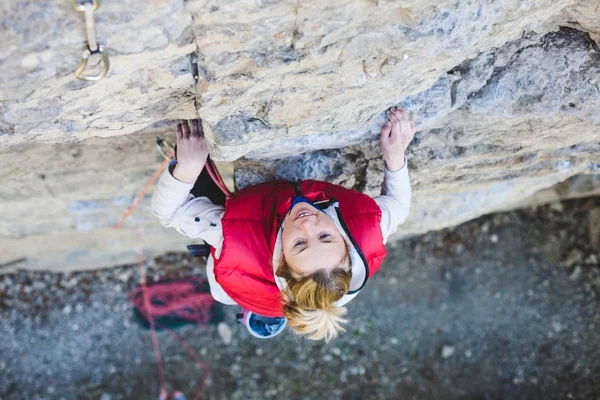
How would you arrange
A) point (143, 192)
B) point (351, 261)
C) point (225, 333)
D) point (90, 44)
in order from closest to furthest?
point (90, 44)
point (351, 261)
point (143, 192)
point (225, 333)

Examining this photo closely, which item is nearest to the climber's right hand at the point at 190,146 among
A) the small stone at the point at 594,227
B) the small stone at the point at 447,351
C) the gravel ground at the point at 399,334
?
the gravel ground at the point at 399,334

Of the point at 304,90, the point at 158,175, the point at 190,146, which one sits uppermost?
the point at 304,90

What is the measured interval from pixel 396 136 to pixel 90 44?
1.27 metres

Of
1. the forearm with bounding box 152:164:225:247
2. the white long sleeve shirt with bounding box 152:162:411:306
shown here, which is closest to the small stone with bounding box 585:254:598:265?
the white long sleeve shirt with bounding box 152:162:411:306

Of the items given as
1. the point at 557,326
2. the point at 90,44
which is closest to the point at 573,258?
the point at 557,326

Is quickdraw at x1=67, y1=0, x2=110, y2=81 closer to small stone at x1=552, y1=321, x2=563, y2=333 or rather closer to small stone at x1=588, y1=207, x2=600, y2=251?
small stone at x1=552, y1=321, x2=563, y2=333

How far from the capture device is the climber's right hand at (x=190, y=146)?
7.20 ft

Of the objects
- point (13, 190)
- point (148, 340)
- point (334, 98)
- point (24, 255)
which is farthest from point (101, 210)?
point (334, 98)

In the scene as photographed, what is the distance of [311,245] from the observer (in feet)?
6.42

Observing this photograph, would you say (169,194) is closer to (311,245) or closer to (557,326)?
(311,245)

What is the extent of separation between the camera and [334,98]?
1831 millimetres

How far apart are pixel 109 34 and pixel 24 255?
304 centimetres

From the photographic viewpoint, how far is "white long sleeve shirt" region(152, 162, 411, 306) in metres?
2.26

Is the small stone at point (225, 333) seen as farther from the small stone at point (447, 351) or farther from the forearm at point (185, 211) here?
the forearm at point (185, 211)
